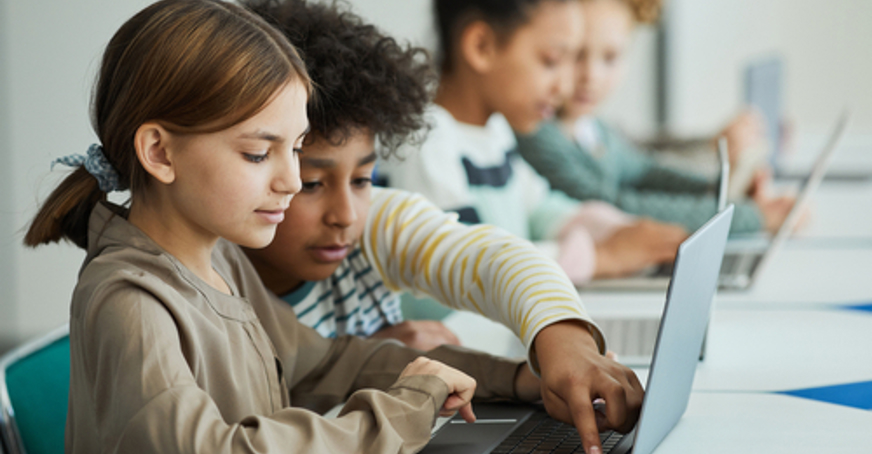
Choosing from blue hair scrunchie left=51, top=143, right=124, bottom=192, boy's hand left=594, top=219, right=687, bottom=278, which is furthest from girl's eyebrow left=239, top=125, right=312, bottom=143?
boy's hand left=594, top=219, right=687, bottom=278

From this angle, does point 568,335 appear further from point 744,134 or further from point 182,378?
point 744,134

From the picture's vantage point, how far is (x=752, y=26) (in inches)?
164

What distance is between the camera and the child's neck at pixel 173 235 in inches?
21.9

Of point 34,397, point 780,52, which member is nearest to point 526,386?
point 34,397

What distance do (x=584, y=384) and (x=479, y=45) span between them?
3.60 ft

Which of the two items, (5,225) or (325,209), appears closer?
(325,209)

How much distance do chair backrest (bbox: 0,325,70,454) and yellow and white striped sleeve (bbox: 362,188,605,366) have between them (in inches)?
12.6

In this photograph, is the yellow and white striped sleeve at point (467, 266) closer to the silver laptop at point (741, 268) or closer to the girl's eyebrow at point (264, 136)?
the girl's eyebrow at point (264, 136)

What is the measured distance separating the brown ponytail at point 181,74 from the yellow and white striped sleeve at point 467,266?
0.89 feet

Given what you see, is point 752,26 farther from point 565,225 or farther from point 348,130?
point 348,130

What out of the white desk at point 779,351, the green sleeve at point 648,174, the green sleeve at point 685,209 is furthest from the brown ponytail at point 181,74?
the green sleeve at point 648,174

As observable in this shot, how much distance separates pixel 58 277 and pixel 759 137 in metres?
2.05

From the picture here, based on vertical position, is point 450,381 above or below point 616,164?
above

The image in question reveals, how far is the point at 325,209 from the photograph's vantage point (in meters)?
0.74
